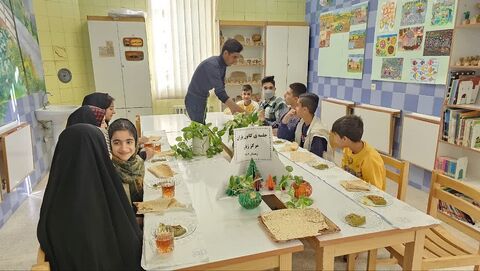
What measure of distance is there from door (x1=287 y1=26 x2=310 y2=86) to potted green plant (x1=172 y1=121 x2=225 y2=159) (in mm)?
3443

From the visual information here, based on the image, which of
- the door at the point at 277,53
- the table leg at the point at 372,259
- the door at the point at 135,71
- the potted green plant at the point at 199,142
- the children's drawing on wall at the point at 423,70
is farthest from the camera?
the door at the point at 277,53

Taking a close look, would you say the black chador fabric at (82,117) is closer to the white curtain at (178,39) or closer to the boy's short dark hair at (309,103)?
the boy's short dark hair at (309,103)

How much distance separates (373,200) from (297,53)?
4.26 metres

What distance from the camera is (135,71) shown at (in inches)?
193

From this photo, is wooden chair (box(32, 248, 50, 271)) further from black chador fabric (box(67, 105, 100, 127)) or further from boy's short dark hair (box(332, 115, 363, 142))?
boy's short dark hair (box(332, 115, 363, 142))

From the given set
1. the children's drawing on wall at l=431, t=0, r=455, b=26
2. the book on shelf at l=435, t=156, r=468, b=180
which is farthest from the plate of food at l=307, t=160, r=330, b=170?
the children's drawing on wall at l=431, t=0, r=455, b=26

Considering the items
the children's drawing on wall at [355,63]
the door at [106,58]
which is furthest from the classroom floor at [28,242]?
the door at [106,58]

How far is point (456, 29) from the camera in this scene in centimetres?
268

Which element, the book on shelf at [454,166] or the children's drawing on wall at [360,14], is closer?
the book on shelf at [454,166]

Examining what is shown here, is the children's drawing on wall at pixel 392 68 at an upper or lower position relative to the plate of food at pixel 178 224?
upper

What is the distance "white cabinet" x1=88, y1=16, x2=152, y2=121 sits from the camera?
15.4 ft

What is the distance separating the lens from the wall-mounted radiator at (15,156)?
2691 mm

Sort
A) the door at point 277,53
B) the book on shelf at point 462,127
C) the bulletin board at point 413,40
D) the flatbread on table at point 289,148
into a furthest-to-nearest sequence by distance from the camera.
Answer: the door at point 277,53, the bulletin board at point 413,40, the book on shelf at point 462,127, the flatbread on table at point 289,148

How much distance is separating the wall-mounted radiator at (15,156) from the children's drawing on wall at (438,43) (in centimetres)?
407
